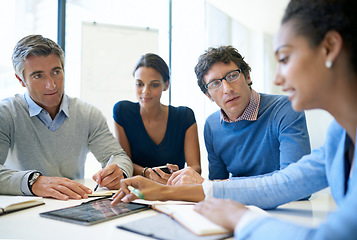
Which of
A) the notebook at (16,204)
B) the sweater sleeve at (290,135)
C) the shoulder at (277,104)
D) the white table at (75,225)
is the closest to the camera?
the white table at (75,225)

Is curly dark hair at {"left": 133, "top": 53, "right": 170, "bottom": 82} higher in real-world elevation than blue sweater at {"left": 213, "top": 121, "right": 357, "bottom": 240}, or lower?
higher

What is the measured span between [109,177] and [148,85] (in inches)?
34.3

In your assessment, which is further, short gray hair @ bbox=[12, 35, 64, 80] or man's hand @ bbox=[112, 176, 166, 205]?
short gray hair @ bbox=[12, 35, 64, 80]

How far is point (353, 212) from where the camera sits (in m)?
0.57

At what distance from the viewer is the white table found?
2.71 ft

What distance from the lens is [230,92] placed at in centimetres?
171

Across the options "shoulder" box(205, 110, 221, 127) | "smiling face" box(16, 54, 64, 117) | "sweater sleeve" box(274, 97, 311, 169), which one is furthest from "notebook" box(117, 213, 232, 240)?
"smiling face" box(16, 54, 64, 117)

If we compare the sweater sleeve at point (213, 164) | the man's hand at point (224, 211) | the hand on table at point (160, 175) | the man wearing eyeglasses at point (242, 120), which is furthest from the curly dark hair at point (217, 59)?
the man's hand at point (224, 211)

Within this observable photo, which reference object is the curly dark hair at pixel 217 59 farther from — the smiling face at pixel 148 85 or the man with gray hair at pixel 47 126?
the man with gray hair at pixel 47 126

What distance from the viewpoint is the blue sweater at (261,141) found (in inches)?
60.1

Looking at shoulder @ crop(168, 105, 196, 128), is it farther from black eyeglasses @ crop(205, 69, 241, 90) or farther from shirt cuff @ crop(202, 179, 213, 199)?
shirt cuff @ crop(202, 179, 213, 199)

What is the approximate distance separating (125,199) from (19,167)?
1008 mm

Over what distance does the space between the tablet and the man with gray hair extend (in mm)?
462

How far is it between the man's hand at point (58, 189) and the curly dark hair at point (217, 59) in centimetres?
93
